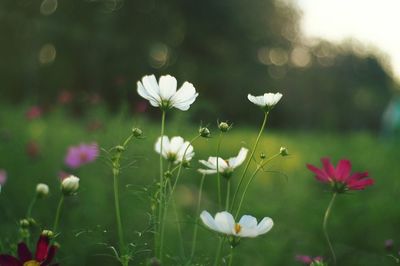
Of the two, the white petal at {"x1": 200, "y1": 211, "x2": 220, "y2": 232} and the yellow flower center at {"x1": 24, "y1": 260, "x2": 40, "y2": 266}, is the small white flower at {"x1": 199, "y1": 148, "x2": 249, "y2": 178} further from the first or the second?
the yellow flower center at {"x1": 24, "y1": 260, "x2": 40, "y2": 266}

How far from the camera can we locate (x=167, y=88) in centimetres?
74

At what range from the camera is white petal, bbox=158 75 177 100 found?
741mm

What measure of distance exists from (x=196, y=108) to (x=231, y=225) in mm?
1245

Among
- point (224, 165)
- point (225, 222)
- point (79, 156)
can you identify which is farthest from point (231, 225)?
point (79, 156)

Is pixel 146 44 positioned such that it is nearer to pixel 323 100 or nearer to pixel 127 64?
pixel 127 64

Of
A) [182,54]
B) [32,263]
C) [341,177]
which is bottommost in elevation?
[182,54]

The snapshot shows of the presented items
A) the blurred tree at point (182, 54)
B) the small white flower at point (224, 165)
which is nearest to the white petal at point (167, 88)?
the small white flower at point (224, 165)

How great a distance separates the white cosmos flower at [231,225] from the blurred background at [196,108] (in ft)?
0.77

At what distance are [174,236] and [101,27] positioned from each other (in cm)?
1089

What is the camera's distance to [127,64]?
1249 centimetres

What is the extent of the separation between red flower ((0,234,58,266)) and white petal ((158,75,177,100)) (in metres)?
0.25

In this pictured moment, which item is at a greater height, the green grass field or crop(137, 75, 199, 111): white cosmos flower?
crop(137, 75, 199, 111): white cosmos flower

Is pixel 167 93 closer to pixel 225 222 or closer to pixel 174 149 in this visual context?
pixel 174 149

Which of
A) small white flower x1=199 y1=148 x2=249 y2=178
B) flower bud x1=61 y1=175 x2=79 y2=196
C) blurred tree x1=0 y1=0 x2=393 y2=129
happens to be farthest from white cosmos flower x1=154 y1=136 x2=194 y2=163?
blurred tree x1=0 y1=0 x2=393 y2=129
